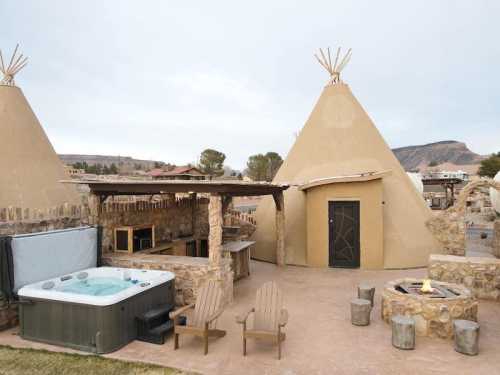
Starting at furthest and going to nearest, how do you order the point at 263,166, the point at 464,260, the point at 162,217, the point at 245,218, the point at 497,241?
the point at 263,166 → the point at 245,218 → the point at 497,241 → the point at 162,217 → the point at 464,260

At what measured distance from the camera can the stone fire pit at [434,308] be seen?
18.7 ft

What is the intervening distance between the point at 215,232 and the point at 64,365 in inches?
141

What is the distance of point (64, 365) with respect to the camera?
486 centimetres

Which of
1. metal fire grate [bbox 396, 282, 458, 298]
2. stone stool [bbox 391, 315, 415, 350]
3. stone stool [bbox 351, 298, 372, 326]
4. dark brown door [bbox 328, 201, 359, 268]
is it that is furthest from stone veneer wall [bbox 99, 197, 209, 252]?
stone stool [bbox 391, 315, 415, 350]

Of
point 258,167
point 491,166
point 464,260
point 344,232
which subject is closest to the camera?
point 464,260

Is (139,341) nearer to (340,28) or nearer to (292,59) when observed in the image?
(340,28)

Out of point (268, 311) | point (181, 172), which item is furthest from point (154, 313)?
point (181, 172)

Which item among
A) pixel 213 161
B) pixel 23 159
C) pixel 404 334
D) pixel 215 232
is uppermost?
pixel 213 161

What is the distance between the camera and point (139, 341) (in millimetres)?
5746

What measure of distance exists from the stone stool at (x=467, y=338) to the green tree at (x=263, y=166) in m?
42.9

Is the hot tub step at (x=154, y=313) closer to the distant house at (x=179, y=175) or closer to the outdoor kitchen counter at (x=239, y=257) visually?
the outdoor kitchen counter at (x=239, y=257)

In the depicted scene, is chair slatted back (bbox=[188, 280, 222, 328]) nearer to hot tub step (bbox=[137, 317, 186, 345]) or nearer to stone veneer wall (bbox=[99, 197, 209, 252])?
hot tub step (bbox=[137, 317, 186, 345])

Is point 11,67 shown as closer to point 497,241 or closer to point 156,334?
point 156,334

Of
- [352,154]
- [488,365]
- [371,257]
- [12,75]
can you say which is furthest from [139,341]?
[12,75]
